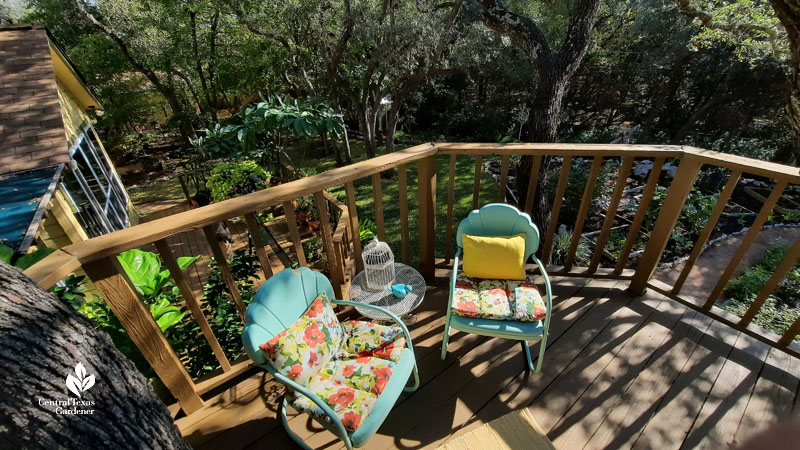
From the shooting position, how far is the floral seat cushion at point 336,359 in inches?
55.8

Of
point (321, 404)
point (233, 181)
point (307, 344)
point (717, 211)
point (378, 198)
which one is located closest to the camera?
point (321, 404)

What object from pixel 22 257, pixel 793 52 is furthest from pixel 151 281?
pixel 793 52

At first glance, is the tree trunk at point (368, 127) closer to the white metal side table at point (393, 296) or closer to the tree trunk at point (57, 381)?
the white metal side table at point (393, 296)

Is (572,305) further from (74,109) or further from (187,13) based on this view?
(187,13)

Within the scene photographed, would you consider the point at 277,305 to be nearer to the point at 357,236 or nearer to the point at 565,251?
the point at 357,236

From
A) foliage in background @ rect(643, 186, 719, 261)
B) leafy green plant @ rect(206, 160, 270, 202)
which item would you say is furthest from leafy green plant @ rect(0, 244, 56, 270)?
foliage in background @ rect(643, 186, 719, 261)

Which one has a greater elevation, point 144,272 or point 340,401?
point 144,272

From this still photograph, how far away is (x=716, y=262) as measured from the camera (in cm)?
447

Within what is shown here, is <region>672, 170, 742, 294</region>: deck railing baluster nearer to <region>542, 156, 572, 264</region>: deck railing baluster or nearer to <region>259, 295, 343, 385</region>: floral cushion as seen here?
<region>542, 156, 572, 264</region>: deck railing baluster

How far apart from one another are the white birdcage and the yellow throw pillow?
1.69 ft

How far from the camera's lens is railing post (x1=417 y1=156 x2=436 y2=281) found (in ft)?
7.24

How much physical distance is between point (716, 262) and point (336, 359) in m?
5.42

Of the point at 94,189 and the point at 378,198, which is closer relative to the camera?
the point at 378,198

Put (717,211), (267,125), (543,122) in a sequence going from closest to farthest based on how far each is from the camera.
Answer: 1. (717,211)
2. (543,122)
3. (267,125)
